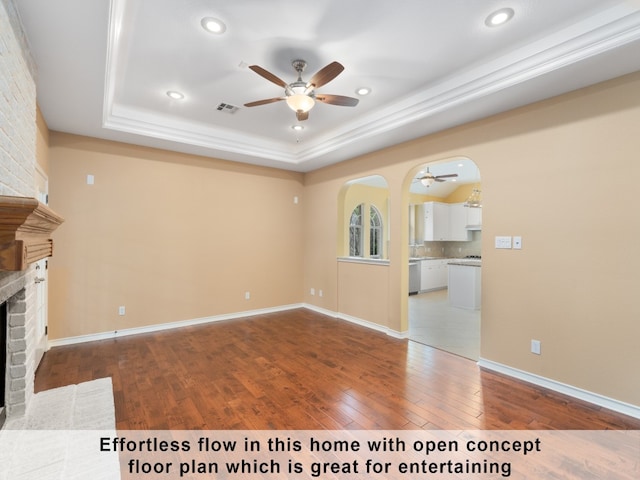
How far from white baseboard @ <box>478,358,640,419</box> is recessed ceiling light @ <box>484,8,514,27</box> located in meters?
3.05

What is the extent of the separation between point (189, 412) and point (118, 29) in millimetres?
2930

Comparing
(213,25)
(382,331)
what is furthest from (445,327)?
(213,25)

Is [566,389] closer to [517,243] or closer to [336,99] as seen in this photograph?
[517,243]

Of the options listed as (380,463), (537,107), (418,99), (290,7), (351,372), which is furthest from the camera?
(418,99)

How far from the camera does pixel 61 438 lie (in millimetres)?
1999

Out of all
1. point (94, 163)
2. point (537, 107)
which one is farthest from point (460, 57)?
point (94, 163)

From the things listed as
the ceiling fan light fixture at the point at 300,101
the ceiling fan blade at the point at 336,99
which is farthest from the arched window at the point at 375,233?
the ceiling fan light fixture at the point at 300,101

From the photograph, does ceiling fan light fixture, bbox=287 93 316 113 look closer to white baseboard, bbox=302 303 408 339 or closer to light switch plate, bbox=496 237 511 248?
light switch plate, bbox=496 237 511 248

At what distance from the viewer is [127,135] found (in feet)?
13.2

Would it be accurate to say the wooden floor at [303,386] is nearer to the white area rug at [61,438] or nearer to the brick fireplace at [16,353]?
the white area rug at [61,438]

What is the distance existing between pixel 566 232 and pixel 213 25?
3.44m

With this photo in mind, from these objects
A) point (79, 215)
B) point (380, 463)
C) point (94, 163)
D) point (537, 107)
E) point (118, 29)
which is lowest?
point (380, 463)

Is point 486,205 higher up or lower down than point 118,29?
lower down

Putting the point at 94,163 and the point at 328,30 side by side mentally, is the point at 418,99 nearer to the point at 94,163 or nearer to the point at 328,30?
the point at 328,30
